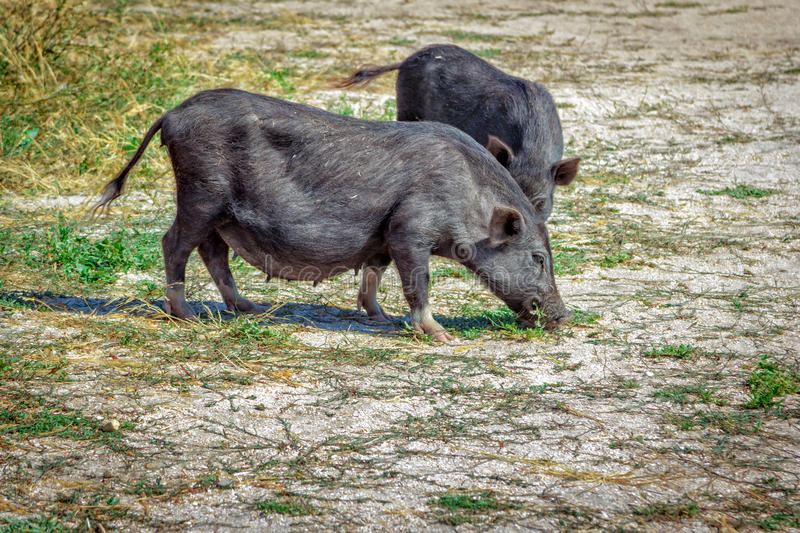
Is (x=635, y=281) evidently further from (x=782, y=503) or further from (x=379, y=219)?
(x=782, y=503)

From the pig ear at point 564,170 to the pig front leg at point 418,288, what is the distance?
1.70m

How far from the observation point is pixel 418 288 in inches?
202

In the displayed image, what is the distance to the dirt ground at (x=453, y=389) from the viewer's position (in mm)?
3307

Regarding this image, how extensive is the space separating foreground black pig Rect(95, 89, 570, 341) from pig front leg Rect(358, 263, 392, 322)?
0.76 ft

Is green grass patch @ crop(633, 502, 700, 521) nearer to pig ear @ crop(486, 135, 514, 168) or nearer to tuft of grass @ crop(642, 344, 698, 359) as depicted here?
tuft of grass @ crop(642, 344, 698, 359)

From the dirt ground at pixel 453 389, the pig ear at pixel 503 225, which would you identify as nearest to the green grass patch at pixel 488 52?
the dirt ground at pixel 453 389

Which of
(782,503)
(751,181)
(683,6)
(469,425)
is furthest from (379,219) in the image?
(683,6)

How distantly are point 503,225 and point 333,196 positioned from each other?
991mm

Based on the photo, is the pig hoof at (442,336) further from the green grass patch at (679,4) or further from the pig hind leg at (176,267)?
the green grass patch at (679,4)

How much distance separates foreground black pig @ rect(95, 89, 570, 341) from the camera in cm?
503

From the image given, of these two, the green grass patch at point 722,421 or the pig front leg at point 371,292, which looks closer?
the green grass patch at point 722,421

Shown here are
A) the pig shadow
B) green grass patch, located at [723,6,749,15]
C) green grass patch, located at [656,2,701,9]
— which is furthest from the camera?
green grass patch, located at [656,2,701,9]

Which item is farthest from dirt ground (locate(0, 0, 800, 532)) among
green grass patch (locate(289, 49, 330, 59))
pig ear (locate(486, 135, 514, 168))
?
green grass patch (locate(289, 49, 330, 59))

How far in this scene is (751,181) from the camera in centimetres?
845
